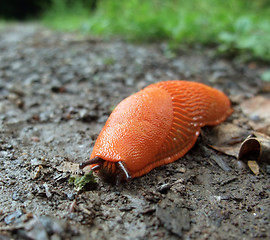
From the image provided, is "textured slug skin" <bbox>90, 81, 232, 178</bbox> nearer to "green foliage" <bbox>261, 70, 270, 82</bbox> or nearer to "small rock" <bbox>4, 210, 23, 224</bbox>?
"small rock" <bbox>4, 210, 23, 224</bbox>

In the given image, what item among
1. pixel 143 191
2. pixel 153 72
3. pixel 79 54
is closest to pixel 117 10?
pixel 79 54

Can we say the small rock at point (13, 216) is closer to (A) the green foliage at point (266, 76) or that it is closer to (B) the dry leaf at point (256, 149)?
(B) the dry leaf at point (256, 149)

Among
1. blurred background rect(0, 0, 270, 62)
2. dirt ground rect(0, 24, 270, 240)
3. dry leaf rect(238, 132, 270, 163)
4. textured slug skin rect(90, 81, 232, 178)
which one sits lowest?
dirt ground rect(0, 24, 270, 240)

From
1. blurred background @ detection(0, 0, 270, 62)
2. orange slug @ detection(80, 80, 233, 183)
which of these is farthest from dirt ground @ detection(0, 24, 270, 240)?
blurred background @ detection(0, 0, 270, 62)

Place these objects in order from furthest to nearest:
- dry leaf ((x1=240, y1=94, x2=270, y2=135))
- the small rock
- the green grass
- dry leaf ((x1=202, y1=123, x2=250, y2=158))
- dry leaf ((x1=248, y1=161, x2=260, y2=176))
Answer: the green grass → dry leaf ((x1=240, y1=94, x2=270, y2=135)) → dry leaf ((x1=202, y1=123, x2=250, y2=158)) → dry leaf ((x1=248, y1=161, x2=260, y2=176)) → the small rock

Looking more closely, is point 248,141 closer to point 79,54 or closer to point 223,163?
point 223,163

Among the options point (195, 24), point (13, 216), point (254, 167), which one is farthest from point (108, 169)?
point (195, 24)

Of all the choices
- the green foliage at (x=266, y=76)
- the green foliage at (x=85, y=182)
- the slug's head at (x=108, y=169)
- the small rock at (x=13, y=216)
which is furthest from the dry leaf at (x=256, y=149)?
the small rock at (x=13, y=216)
